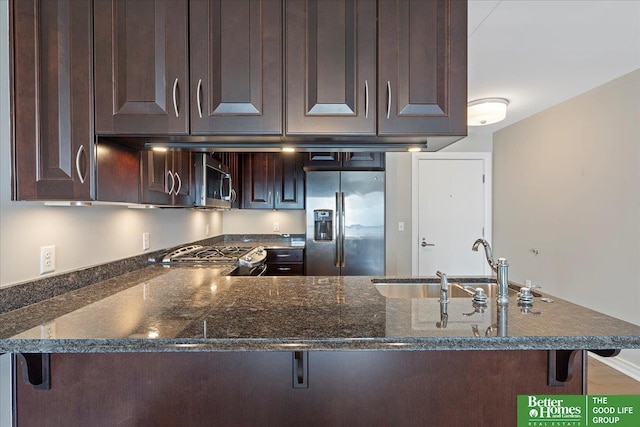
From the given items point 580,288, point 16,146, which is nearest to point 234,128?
point 16,146

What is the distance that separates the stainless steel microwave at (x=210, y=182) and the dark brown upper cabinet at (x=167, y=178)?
9 centimetres

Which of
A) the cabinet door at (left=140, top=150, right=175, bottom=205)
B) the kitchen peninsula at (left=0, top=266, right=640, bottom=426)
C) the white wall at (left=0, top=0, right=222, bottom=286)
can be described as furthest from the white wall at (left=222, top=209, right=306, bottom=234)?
the kitchen peninsula at (left=0, top=266, right=640, bottom=426)

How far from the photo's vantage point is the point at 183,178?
2199mm

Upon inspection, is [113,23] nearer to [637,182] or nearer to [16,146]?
[16,146]

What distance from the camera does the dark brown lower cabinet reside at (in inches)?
47.8

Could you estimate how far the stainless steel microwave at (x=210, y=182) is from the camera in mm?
2484

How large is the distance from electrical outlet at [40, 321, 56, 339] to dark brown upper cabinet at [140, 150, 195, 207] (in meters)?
0.67

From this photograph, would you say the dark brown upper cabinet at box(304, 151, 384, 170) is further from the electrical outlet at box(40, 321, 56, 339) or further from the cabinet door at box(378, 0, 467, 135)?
the electrical outlet at box(40, 321, 56, 339)

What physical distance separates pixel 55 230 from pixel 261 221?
2939 millimetres

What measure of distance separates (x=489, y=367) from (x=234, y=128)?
Answer: 135 cm

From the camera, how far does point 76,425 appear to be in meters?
1.21

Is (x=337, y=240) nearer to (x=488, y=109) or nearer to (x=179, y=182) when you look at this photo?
(x=179, y=182)

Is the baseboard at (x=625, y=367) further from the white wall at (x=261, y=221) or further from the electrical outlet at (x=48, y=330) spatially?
the electrical outlet at (x=48, y=330)

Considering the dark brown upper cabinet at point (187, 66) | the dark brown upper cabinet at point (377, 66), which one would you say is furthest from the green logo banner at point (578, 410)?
the dark brown upper cabinet at point (187, 66)
